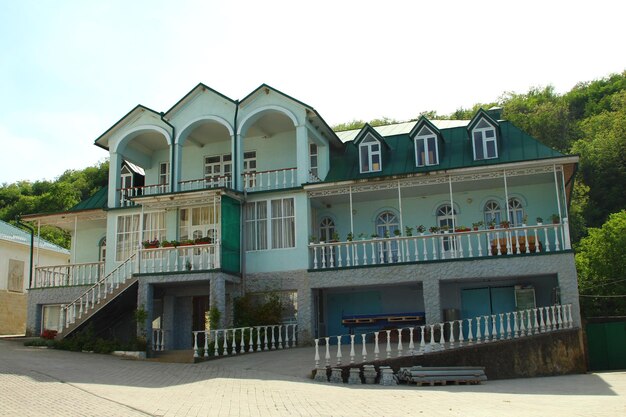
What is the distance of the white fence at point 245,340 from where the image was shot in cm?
1786

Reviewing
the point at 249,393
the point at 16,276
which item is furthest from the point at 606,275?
the point at 16,276

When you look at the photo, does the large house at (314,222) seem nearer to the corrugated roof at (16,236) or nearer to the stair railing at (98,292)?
the stair railing at (98,292)

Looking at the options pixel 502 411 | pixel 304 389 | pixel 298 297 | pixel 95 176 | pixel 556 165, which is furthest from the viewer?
pixel 95 176

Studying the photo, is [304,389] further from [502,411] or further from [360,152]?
[360,152]

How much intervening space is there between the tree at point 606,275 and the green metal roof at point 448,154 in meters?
11.2

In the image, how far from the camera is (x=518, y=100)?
172 feet

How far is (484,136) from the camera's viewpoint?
2169 centimetres

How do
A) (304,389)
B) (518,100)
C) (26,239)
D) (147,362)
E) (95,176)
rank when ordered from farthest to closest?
(95,176)
(518,100)
(26,239)
(147,362)
(304,389)

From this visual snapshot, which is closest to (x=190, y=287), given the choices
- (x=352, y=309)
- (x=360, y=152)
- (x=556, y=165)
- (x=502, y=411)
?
(x=352, y=309)

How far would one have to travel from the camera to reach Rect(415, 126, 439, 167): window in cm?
2216

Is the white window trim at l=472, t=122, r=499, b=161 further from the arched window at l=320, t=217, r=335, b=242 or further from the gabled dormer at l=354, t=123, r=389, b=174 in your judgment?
the arched window at l=320, t=217, r=335, b=242

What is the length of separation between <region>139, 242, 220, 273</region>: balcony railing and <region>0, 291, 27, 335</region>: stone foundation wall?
40.6 feet

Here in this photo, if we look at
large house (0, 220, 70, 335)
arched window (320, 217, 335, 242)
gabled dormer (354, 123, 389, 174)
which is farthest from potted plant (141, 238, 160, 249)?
large house (0, 220, 70, 335)

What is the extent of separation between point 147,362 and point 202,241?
4.80m
